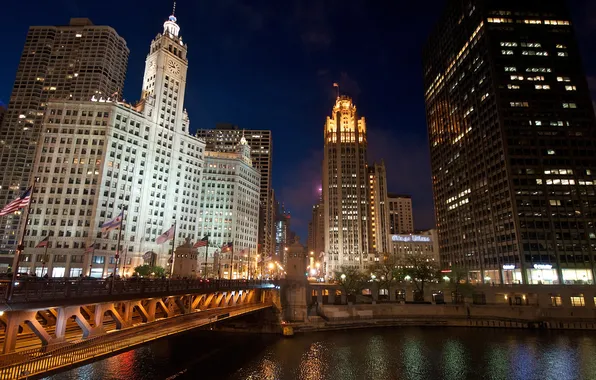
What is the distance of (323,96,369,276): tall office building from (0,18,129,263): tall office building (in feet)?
391

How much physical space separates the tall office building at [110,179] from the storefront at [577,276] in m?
111

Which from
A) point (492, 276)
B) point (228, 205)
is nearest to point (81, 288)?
point (492, 276)

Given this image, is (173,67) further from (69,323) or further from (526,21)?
(526,21)

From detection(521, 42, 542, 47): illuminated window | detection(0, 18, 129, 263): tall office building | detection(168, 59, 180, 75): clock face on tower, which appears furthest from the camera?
detection(0, 18, 129, 263): tall office building

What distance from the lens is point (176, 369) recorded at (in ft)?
137

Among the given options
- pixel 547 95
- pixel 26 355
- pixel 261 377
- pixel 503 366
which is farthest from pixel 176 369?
pixel 547 95

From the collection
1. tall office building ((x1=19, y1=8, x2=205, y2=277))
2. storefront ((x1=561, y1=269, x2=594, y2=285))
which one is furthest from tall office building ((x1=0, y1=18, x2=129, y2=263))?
storefront ((x1=561, y1=269, x2=594, y2=285))

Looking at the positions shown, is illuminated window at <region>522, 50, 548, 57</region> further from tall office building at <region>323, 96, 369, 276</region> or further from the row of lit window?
tall office building at <region>323, 96, 369, 276</region>

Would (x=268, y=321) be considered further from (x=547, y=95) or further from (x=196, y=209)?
(x=547, y=95)

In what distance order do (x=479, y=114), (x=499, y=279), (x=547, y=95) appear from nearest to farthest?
(x=499, y=279) < (x=547, y=95) < (x=479, y=114)

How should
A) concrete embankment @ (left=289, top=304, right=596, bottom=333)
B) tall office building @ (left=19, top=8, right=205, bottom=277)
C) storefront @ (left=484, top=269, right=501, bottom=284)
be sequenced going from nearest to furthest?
concrete embankment @ (left=289, top=304, right=596, bottom=333), tall office building @ (left=19, top=8, right=205, bottom=277), storefront @ (left=484, top=269, right=501, bottom=284)

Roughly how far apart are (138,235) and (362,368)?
87007 millimetres

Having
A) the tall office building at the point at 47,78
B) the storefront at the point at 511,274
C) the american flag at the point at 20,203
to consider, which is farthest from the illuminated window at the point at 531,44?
the tall office building at the point at 47,78

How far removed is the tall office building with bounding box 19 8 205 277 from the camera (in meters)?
96.1
